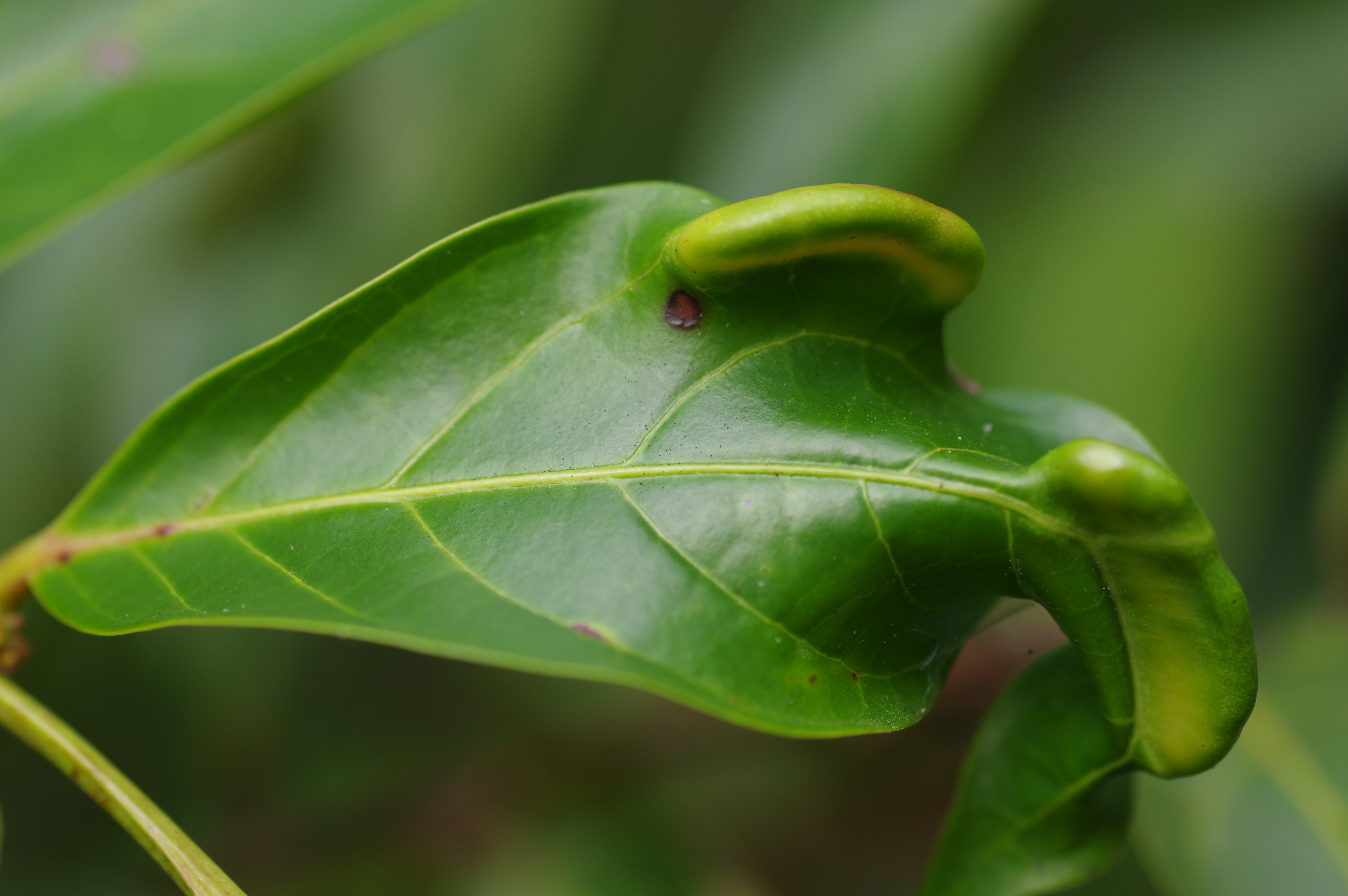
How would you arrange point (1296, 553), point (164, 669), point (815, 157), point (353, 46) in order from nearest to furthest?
point (353, 46) < point (815, 157) < point (164, 669) < point (1296, 553)

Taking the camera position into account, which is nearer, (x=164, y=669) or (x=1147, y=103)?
(x=164, y=669)

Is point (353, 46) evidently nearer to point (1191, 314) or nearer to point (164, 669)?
point (164, 669)

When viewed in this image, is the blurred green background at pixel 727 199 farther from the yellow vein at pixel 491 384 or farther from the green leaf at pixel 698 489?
the yellow vein at pixel 491 384

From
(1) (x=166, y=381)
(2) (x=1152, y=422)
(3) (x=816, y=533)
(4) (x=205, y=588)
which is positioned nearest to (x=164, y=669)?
(1) (x=166, y=381)

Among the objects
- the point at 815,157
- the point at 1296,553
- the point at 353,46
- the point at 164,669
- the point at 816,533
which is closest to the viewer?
the point at 816,533

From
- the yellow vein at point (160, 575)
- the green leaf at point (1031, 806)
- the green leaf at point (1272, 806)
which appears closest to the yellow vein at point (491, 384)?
the yellow vein at point (160, 575)

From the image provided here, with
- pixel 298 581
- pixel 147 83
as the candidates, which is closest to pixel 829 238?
pixel 298 581


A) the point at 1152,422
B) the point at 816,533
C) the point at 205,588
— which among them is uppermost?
the point at 816,533
